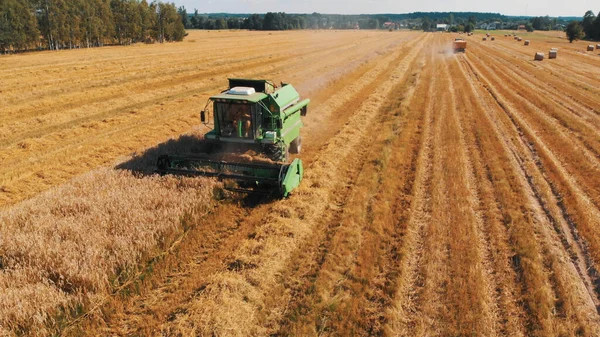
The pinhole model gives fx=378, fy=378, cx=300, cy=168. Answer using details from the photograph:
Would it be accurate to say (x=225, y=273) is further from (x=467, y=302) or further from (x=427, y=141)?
(x=427, y=141)

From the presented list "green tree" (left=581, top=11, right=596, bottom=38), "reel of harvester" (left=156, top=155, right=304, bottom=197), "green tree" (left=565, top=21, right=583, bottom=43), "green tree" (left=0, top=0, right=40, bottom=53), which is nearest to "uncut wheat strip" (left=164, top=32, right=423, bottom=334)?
"reel of harvester" (left=156, top=155, right=304, bottom=197)

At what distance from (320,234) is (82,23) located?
60.0 meters

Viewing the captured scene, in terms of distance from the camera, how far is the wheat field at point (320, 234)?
559 centimetres

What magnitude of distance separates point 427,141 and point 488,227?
6.35 meters

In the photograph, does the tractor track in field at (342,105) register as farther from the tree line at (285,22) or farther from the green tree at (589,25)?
the green tree at (589,25)

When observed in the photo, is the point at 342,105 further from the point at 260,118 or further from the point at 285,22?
the point at 285,22

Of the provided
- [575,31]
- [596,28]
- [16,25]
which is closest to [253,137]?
[16,25]

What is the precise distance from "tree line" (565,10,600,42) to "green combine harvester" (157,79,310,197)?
84145mm

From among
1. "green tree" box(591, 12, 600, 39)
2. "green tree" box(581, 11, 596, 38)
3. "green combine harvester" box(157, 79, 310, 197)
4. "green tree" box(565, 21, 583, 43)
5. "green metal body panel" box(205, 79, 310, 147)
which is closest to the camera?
"green combine harvester" box(157, 79, 310, 197)

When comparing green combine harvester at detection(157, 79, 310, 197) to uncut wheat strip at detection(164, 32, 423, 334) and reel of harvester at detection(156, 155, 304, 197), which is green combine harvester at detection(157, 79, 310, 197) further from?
uncut wheat strip at detection(164, 32, 423, 334)

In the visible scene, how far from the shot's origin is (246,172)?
974cm

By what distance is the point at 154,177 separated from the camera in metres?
9.84

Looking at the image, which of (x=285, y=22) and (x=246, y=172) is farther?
(x=285, y=22)

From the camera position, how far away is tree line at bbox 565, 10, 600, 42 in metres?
72.8
